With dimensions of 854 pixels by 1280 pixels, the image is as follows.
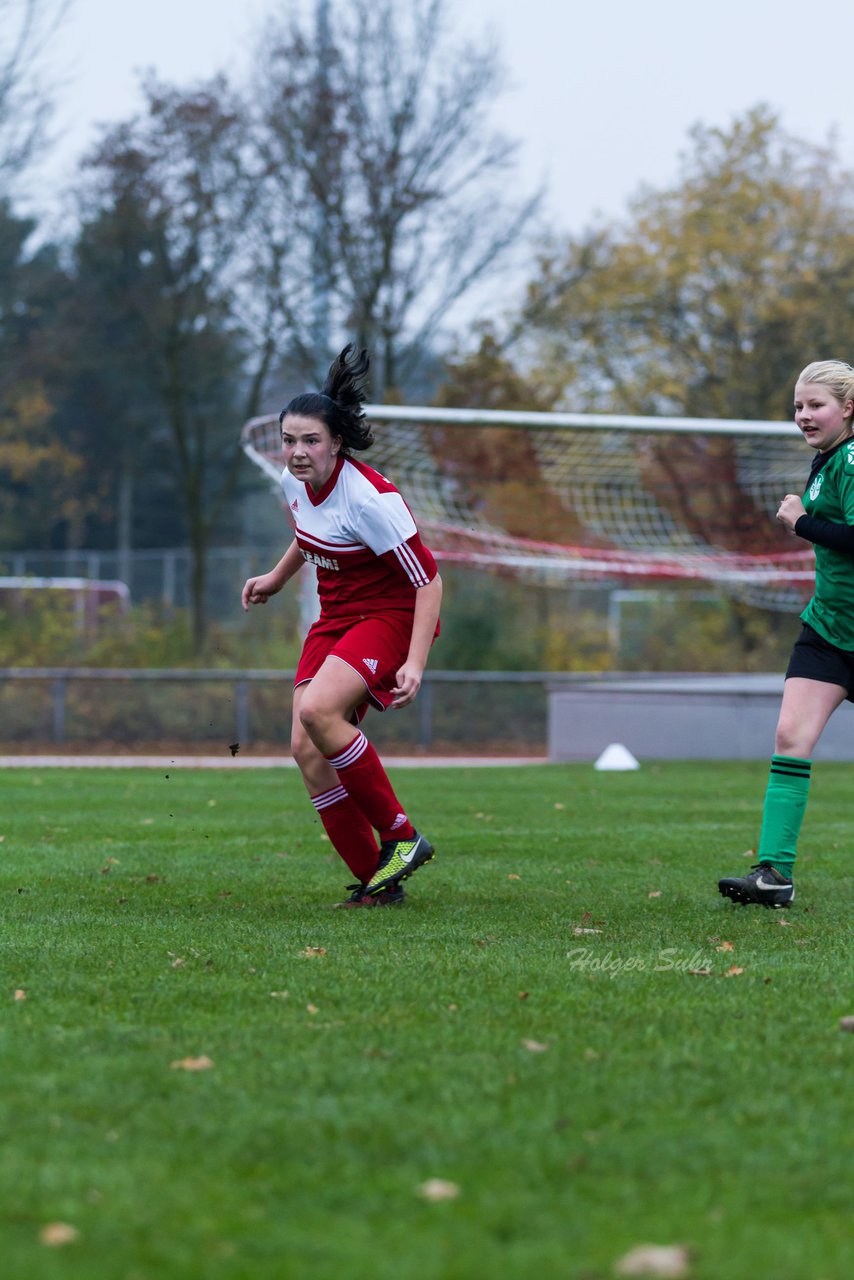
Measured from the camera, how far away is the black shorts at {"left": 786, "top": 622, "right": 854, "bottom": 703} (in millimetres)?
5887

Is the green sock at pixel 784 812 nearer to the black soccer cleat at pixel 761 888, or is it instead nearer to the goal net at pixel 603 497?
the black soccer cleat at pixel 761 888

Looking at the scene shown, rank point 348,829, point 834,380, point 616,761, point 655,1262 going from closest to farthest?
point 655,1262 < point 834,380 < point 348,829 < point 616,761

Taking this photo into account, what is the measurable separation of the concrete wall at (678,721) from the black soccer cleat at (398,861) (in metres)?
11.8

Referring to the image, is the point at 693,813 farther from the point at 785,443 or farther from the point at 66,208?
the point at 66,208

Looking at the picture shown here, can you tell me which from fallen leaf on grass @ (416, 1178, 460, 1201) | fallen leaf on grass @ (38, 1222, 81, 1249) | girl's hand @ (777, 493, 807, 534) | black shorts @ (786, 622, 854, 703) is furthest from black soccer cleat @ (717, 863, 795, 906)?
fallen leaf on grass @ (38, 1222, 81, 1249)

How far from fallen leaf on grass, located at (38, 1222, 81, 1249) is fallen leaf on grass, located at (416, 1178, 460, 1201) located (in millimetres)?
565

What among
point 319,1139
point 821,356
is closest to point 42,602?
point 821,356

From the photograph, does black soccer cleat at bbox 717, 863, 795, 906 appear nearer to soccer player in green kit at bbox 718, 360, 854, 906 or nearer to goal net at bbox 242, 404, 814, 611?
soccer player in green kit at bbox 718, 360, 854, 906

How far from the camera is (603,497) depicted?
1823 cm

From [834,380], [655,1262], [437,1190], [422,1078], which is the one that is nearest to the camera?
[655,1262]

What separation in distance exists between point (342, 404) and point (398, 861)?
1.75 m

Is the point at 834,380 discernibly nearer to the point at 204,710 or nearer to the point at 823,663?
the point at 823,663

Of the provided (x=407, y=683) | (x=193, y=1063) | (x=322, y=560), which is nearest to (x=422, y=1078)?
(x=193, y=1063)

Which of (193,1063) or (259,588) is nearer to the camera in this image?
(193,1063)
